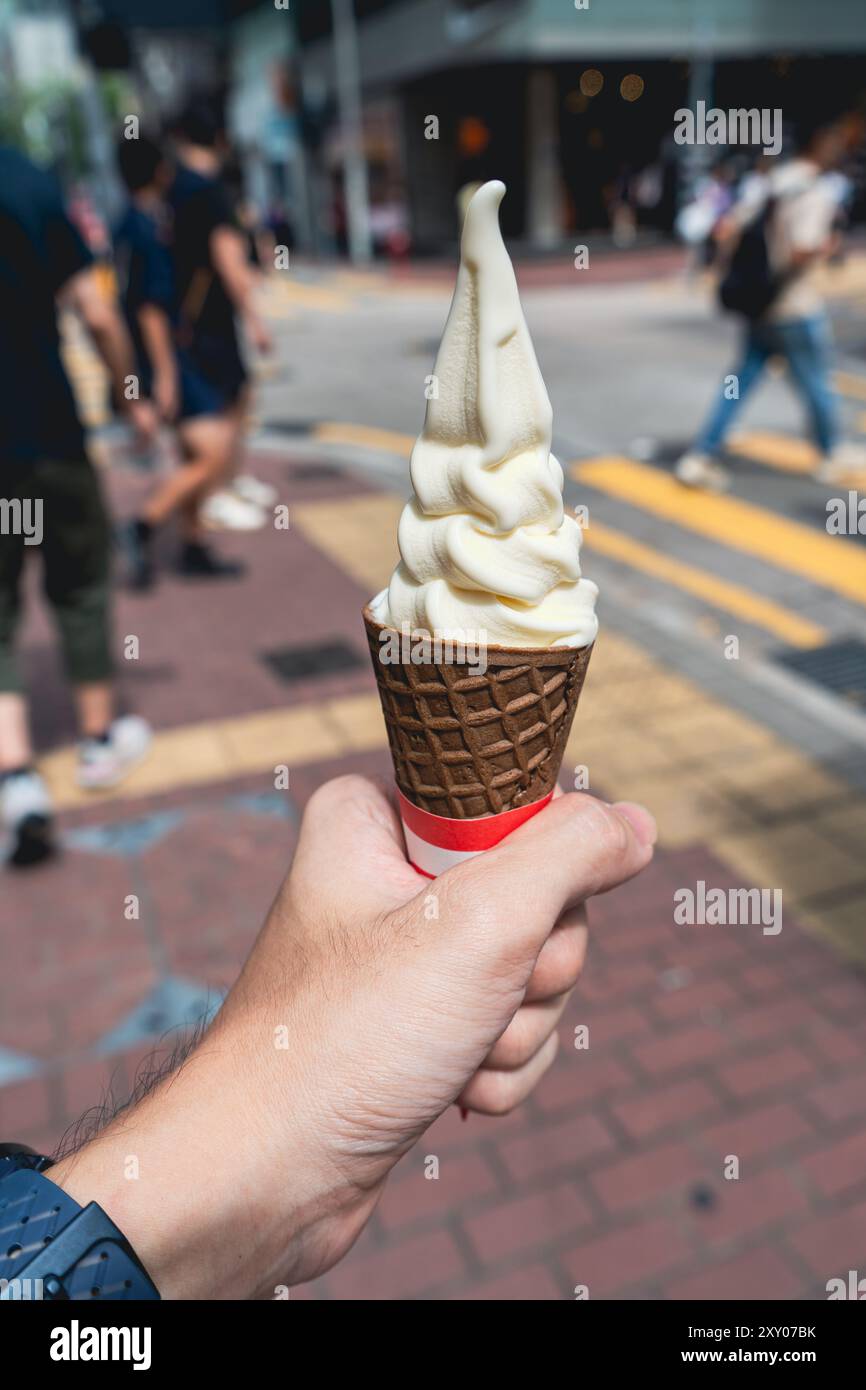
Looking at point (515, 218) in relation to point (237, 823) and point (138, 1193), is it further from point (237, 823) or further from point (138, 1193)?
point (138, 1193)

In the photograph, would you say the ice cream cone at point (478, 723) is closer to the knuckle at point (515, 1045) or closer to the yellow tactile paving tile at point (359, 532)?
the knuckle at point (515, 1045)

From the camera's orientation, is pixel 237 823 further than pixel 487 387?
Yes

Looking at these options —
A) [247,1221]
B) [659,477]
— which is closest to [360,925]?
[247,1221]

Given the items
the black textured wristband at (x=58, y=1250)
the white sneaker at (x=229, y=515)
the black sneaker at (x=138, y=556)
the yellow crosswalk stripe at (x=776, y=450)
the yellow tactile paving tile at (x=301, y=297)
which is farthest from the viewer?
the yellow tactile paving tile at (x=301, y=297)

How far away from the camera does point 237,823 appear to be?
4.27 meters

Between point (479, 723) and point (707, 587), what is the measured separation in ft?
16.2

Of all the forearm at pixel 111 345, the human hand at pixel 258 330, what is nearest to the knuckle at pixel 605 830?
the forearm at pixel 111 345

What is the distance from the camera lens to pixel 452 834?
70.7 inches

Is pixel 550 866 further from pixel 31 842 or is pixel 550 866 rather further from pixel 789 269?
pixel 789 269

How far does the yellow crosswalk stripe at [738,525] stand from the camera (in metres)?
6.48

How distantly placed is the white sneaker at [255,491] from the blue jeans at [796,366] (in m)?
3.46

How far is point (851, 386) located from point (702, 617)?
673 cm

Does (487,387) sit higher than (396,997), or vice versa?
(487,387)
